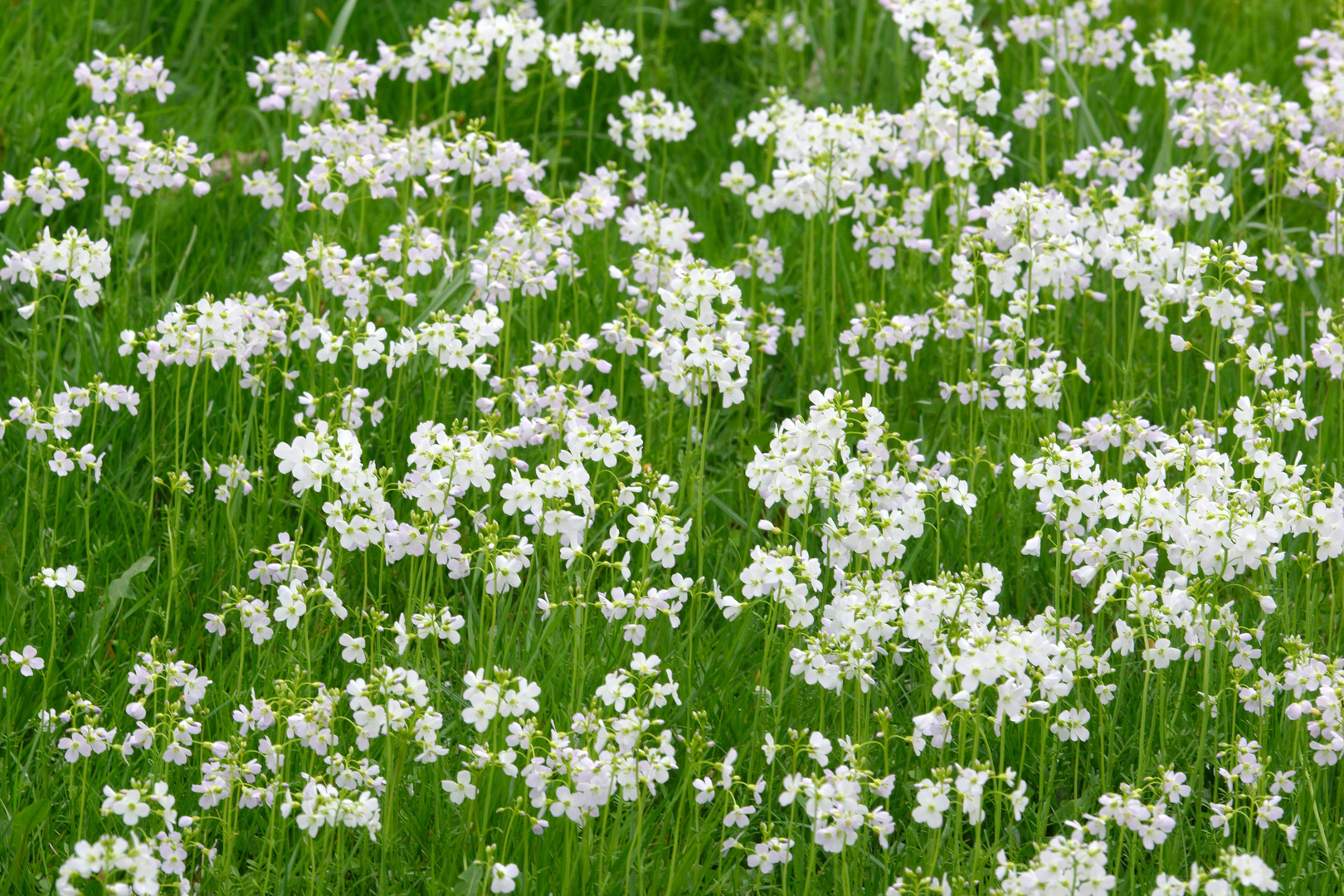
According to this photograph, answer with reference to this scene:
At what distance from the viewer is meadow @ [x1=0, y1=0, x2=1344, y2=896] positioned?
3225 millimetres

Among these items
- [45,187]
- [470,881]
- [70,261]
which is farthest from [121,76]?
[470,881]

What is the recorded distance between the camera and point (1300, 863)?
336cm

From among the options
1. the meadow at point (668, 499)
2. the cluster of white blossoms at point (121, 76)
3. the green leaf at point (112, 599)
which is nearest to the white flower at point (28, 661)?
the meadow at point (668, 499)

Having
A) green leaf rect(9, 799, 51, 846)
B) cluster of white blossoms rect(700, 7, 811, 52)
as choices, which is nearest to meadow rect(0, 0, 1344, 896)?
green leaf rect(9, 799, 51, 846)

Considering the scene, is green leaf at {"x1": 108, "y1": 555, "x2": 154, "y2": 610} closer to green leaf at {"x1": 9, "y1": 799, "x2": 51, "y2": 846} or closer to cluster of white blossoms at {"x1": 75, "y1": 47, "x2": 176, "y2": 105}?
green leaf at {"x1": 9, "y1": 799, "x2": 51, "y2": 846}

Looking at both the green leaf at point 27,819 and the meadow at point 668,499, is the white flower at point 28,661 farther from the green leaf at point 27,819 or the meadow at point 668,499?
the green leaf at point 27,819

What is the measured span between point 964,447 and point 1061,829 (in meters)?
1.53

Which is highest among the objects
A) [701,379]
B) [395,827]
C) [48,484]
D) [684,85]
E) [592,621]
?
[684,85]

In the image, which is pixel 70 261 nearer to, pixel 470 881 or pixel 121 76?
pixel 121 76

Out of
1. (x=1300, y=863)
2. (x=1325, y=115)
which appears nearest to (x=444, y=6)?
(x=1325, y=115)

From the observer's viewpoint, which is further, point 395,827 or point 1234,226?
point 1234,226

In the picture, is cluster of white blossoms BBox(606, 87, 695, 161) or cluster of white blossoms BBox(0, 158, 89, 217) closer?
cluster of white blossoms BBox(0, 158, 89, 217)

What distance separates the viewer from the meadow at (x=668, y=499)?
3.22m

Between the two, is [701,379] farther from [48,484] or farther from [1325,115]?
[1325,115]
